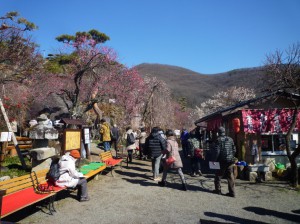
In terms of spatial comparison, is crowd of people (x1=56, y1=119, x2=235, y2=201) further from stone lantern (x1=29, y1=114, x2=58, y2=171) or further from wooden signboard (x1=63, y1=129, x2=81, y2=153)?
wooden signboard (x1=63, y1=129, x2=81, y2=153)

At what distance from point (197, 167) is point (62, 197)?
5.45m

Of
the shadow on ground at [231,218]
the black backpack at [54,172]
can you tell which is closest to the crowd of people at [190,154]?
the shadow on ground at [231,218]

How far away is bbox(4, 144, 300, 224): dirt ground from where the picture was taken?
17.8 feet

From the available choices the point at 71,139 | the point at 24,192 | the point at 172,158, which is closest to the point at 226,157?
the point at 172,158

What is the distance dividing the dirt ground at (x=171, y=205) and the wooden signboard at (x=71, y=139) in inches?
55.5

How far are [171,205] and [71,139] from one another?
449cm

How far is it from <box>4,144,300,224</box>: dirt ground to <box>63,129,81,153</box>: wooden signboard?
55.5 inches

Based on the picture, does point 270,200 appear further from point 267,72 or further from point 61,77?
point 61,77

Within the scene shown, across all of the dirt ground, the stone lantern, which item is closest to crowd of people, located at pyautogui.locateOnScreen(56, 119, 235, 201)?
the dirt ground

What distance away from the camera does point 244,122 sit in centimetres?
1030

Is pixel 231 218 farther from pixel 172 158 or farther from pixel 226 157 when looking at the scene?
pixel 172 158

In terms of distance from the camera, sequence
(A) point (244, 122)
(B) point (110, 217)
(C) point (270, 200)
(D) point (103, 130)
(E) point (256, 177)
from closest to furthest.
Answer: (B) point (110, 217), (C) point (270, 200), (E) point (256, 177), (A) point (244, 122), (D) point (103, 130)

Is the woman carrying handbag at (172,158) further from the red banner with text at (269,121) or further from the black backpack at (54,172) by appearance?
the red banner with text at (269,121)

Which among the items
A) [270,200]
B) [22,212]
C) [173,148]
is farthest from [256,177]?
[22,212]
